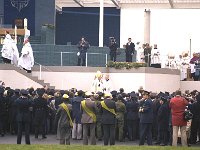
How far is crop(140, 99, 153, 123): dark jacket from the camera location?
20.1m

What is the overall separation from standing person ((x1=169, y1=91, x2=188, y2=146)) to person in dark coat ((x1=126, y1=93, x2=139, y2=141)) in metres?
2.60

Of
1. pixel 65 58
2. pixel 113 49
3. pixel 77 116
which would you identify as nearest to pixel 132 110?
pixel 77 116

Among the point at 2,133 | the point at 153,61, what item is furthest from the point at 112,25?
the point at 2,133

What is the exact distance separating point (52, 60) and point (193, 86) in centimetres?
825

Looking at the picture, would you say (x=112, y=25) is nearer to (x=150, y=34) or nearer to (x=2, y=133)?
(x=150, y=34)

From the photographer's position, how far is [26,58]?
3142 cm

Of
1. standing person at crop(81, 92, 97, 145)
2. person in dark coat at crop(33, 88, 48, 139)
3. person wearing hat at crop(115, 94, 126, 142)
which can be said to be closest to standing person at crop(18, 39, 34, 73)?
person in dark coat at crop(33, 88, 48, 139)

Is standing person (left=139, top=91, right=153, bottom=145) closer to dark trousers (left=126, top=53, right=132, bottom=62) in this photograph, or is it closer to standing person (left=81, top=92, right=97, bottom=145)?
standing person (left=81, top=92, right=97, bottom=145)

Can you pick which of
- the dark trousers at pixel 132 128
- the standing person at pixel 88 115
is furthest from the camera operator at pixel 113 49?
the standing person at pixel 88 115

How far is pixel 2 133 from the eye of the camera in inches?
898

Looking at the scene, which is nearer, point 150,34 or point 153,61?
point 153,61

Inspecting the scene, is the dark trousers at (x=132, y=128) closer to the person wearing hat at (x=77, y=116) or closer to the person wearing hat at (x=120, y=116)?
the person wearing hat at (x=120, y=116)

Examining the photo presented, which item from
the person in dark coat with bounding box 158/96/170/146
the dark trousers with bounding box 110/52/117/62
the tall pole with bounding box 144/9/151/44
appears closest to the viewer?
the person in dark coat with bounding box 158/96/170/146

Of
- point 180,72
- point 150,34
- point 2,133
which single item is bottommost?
point 2,133
